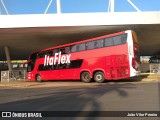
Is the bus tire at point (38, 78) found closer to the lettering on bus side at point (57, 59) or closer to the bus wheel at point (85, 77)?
the lettering on bus side at point (57, 59)

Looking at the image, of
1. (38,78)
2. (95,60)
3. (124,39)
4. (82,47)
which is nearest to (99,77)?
(95,60)

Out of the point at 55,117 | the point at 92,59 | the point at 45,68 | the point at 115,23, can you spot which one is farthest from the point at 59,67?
the point at 55,117

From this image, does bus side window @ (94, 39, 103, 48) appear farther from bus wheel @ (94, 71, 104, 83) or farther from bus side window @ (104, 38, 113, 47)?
bus wheel @ (94, 71, 104, 83)

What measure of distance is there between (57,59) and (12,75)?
7165mm

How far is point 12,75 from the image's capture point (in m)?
32.9

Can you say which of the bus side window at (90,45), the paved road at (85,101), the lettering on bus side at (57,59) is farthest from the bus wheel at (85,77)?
the paved road at (85,101)

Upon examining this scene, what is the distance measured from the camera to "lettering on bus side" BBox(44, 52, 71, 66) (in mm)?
26989

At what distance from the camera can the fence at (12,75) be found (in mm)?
31109

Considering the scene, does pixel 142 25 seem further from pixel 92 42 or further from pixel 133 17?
pixel 92 42

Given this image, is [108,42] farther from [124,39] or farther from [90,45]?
[90,45]

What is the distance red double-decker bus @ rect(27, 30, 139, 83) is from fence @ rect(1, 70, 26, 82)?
311 cm

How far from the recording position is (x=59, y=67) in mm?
27891

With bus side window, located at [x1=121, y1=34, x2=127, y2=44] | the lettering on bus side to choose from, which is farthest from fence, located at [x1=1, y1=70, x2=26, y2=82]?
bus side window, located at [x1=121, y1=34, x2=127, y2=44]

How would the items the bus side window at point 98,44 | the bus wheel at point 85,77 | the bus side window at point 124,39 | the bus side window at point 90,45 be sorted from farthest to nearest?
the bus wheel at point 85,77, the bus side window at point 90,45, the bus side window at point 98,44, the bus side window at point 124,39
